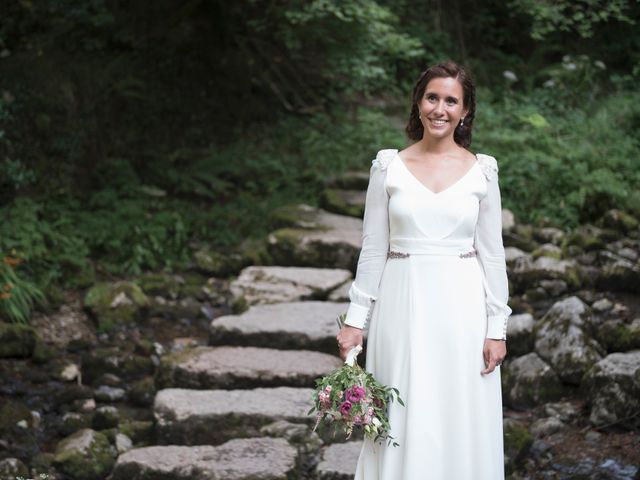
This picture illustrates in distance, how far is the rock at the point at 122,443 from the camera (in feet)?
17.0

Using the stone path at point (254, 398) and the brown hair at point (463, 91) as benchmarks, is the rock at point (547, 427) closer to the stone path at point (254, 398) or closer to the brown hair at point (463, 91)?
the stone path at point (254, 398)

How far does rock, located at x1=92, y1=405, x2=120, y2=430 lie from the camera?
18.4ft

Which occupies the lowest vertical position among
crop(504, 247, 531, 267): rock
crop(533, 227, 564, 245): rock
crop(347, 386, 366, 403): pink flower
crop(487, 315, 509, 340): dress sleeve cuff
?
crop(347, 386, 366, 403): pink flower

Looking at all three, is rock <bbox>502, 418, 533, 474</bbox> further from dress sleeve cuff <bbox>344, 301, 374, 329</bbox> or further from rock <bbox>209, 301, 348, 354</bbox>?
dress sleeve cuff <bbox>344, 301, 374, 329</bbox>

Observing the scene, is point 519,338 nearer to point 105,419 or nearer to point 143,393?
point 143,393

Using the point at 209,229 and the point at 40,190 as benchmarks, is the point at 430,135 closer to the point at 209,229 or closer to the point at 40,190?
the point at 209,229

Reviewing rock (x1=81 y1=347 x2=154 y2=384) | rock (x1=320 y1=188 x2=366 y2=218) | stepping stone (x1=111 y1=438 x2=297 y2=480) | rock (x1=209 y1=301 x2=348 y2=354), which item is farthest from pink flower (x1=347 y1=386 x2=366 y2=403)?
Result: rock (x1=320 y1=188 x2=366 y2=218)

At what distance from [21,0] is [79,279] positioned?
4.22 m

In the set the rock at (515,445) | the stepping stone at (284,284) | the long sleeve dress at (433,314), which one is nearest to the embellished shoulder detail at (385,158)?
the long sleeve dress at (433,314)

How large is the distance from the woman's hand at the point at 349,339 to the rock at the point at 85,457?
7.21 ft

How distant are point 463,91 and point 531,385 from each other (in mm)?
2909

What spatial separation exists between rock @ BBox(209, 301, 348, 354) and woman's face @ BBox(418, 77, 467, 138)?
9.13 ft

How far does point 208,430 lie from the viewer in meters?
5.01

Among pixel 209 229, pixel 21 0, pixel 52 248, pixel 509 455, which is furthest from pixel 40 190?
pixel 509 455
